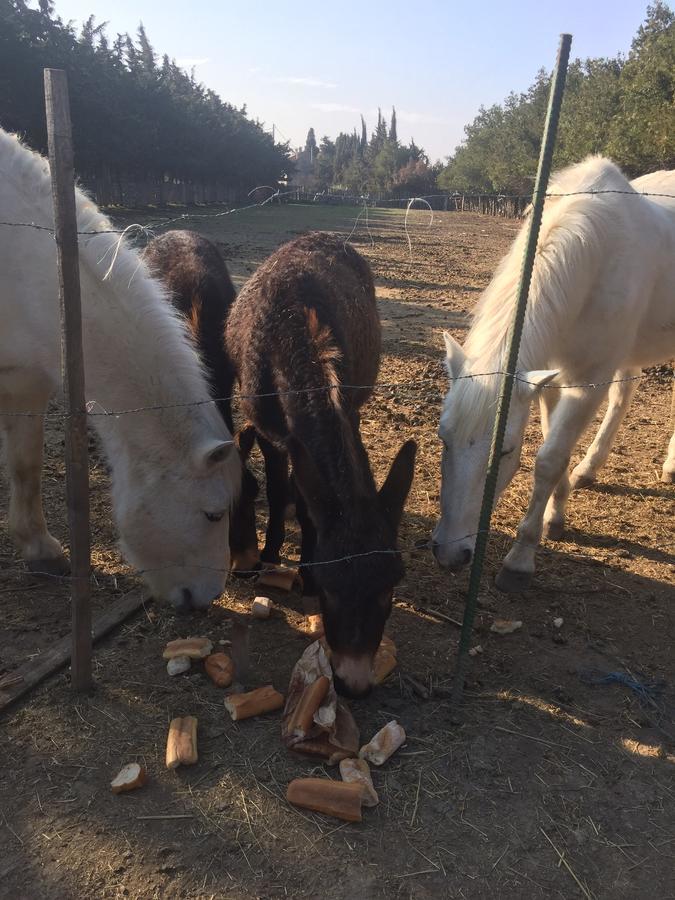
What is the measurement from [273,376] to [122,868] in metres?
2.16

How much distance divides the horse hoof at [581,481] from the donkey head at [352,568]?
120 inches

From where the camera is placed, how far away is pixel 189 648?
3.00 metres

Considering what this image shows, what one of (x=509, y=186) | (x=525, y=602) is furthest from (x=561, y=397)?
(x=509, y=186)

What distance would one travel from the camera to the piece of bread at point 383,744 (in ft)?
8.18

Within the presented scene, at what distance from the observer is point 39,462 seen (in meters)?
3.63

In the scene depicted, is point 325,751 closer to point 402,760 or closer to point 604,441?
point 402,760

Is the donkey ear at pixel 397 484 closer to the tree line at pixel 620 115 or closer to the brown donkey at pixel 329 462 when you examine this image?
the brown donkey at pixel 329 462

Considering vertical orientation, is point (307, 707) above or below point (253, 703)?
above

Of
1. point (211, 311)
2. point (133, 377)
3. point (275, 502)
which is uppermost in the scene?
point (211, 311)

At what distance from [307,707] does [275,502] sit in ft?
5.13

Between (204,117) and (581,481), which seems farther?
(204,117)

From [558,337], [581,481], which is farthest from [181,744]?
[581,481]

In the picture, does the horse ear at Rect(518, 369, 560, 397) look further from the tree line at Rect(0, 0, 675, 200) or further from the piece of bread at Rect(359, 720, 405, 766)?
the tree line at Rect(0, 0, 675, 200)

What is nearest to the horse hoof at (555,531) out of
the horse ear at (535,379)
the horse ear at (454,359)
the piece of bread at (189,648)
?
the horse ear at (535,379)
